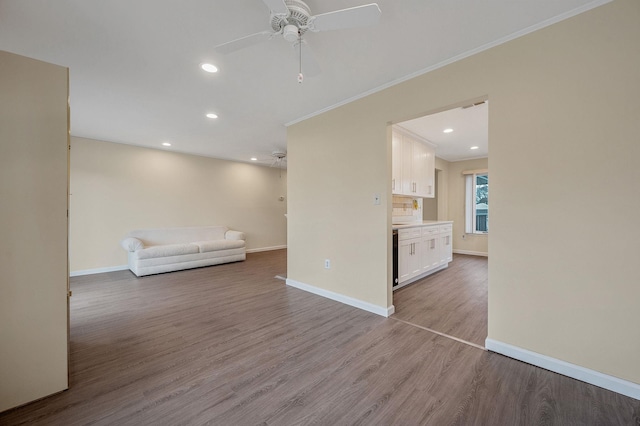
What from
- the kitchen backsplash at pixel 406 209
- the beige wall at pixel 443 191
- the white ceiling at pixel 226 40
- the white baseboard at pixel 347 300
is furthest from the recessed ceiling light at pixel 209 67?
the beige wall at pixel 443 191

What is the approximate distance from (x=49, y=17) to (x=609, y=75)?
156 inches

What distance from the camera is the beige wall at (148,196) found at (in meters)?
4.78

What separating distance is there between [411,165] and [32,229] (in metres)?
4.54

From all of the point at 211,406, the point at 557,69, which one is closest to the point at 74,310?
the point at 211,406

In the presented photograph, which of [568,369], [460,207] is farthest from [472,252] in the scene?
[568,369]

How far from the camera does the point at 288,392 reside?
1.68 metres

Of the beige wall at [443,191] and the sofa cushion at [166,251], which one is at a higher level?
the beige wall at [443,191]

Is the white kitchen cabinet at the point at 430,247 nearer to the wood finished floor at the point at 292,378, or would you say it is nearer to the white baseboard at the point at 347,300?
the white baseboard at the point at 347,300

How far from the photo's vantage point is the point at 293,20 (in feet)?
5.21

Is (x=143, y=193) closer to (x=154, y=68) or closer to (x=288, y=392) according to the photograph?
(x=154, y=68)

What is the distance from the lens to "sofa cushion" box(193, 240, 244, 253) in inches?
214

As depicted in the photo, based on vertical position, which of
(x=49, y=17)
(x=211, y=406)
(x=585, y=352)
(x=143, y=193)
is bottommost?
(x=211, y=406)

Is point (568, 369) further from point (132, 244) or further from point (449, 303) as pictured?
point (132, 244)

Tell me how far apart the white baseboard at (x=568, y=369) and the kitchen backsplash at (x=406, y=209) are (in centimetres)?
272
